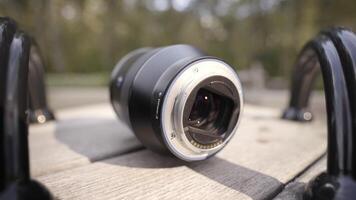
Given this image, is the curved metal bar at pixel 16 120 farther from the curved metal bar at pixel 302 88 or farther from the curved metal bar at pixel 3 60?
the curved metal bar at pixel 302 88

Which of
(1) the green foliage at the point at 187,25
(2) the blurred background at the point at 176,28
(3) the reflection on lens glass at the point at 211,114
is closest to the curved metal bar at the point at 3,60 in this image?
(3) the reflection on lens glass at the point at 211,114

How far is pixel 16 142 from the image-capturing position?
0.68 meters

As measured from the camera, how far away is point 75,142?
1386 millimetres

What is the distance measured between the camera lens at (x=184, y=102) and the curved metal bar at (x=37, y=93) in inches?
36.6

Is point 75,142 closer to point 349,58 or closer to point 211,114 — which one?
point 211,114

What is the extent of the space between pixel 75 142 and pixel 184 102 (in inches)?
28.2

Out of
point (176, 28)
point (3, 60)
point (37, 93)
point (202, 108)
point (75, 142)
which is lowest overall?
point (75, 142)

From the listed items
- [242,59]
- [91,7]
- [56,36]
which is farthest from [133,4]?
[242,59]

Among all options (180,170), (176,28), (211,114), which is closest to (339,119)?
(211,114)

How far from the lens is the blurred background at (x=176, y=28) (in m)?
8.33

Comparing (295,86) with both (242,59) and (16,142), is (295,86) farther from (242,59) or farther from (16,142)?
Answer: (242,59)

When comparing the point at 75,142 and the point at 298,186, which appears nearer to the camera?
the point at 298,186

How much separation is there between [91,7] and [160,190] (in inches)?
518

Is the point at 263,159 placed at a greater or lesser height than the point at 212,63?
lesser
